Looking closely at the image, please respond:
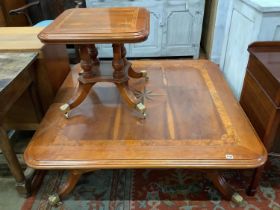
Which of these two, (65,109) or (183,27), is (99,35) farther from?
(183,27)

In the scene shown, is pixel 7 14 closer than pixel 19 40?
No

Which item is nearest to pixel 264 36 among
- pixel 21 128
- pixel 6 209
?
pixel 21 128

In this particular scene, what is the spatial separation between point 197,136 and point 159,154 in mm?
212

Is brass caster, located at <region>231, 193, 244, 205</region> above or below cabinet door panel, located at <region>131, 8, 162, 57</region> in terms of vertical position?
below

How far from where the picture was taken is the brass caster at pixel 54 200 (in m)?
1.22

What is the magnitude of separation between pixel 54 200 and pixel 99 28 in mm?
856

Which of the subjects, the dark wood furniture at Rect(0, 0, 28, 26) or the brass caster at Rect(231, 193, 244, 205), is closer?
the brass caster at Rect(231, 193, 244, 205)

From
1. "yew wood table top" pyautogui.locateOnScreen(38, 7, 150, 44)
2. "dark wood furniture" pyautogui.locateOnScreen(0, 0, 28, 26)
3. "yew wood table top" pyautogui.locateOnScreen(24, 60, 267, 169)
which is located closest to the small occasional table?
"yew wood table top" pyautogui.locateOnScreen(38, 7, 150, 44)

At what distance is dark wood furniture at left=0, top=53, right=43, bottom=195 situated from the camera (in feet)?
3.47

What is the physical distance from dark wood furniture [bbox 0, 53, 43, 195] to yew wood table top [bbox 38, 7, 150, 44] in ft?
0.81

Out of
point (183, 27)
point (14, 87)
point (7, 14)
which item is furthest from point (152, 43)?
point (14, 87)

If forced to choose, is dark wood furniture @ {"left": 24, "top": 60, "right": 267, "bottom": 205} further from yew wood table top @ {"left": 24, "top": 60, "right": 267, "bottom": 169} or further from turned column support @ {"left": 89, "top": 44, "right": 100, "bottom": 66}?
turned column support @ {"left": 89, "top": 44, "right": 100, "bottom": 66}

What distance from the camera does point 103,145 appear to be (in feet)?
3.53

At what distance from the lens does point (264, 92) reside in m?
1.11
